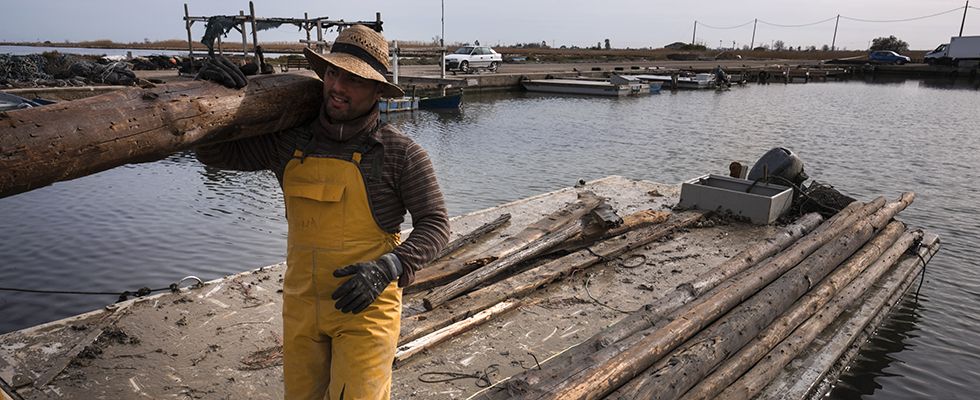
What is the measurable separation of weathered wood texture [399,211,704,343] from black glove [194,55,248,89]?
9.07 feet

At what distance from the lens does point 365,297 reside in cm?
291

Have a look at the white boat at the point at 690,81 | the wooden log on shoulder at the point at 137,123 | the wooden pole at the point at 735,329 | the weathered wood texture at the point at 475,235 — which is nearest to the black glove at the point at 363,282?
the wooden log on shoulder at the point at 137,123

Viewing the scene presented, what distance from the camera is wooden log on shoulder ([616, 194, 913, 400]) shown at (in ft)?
15.7

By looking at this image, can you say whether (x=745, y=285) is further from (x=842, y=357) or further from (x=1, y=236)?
(x=1, y=236)

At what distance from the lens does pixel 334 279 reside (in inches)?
128

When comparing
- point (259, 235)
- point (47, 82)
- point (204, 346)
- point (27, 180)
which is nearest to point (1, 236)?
point (259, 235)

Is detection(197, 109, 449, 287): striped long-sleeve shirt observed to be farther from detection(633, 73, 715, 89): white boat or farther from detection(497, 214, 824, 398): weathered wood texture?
detection(633, 73, 715, 89): white boat

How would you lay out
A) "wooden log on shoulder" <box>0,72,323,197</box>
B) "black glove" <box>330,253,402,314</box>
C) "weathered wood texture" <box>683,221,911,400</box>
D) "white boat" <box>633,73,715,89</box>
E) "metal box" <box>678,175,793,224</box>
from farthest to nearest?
1. "white boat" <box>633,73,715,89</box>
2. "metal box" <box>678,175,793,224</box>
3. "weathered wood texture" <box>683,221,911,400</box>
4. "black glove" <box>330,253,402,314</box>
5. "wooden log on shoulder" <box>0,72,323,197</box>

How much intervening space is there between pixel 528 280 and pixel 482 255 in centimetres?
73

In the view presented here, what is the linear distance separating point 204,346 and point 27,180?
3.14 m

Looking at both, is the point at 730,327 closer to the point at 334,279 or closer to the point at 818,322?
the point at 818,322

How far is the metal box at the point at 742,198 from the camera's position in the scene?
9.89 m

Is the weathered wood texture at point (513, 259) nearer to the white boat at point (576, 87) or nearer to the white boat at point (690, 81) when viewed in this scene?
the white boat at point (576, 87)

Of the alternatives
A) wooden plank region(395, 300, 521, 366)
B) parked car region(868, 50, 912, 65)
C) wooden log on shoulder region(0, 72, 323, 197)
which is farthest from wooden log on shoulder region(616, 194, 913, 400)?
parked car region(868, 50, 912, 65)
